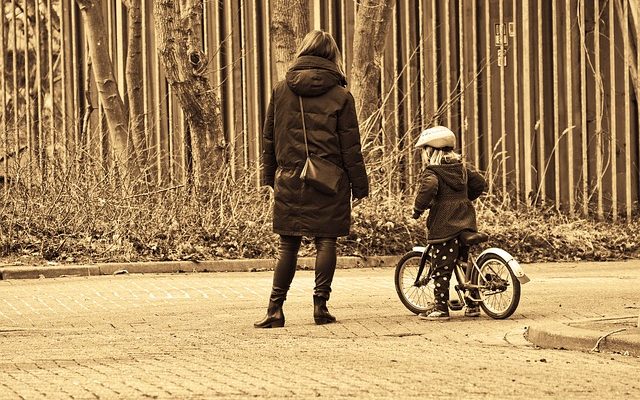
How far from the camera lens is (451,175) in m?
10.3

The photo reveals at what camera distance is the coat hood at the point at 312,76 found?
992 cm

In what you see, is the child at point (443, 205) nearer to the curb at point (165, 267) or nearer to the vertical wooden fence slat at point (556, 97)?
the curb at point (165, 267)

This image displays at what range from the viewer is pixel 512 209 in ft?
58.5

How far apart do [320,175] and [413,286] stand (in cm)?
137

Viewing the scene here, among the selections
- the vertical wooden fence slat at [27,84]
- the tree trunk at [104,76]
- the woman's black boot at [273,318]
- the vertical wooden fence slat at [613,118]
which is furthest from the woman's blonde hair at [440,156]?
the vertical wooden fence slat at [27,84]

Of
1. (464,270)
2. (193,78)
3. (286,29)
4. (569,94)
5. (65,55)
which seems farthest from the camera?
(65,55)

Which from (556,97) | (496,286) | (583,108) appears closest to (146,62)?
(556,97)

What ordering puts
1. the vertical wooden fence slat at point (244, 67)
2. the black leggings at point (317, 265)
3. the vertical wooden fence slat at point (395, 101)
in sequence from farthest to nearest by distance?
1. the vertical wooden fence slat at point (244, 67)
2. the vertical wooden fence slat at point (395, 101)
3. the black leggings at point (317, 265)

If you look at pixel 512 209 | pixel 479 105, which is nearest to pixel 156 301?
pixel 512 209

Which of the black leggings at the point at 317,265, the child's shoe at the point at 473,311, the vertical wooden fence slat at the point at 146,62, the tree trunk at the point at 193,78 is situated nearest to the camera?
the black leggings at the point at 317,265

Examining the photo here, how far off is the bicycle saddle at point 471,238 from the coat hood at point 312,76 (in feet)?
4.66

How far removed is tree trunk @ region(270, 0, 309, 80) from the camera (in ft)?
53.8

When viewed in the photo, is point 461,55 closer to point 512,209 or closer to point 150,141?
point 512,209

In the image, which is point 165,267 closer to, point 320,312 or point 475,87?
point 320,312
